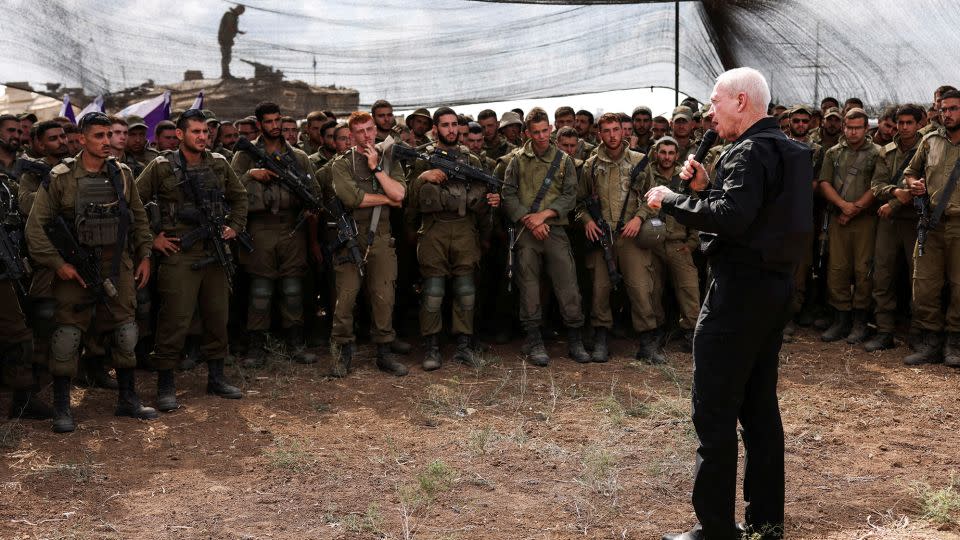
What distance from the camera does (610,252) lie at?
26.0 ft

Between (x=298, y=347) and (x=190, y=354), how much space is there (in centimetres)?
93

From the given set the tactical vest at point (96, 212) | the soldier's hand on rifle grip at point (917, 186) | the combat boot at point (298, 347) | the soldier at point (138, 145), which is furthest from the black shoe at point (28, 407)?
the soldier's hand on rifle grip at point (917, 186)

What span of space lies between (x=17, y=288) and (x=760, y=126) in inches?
216

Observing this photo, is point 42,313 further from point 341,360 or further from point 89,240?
point 341,360

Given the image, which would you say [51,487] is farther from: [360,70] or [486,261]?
[360,70]

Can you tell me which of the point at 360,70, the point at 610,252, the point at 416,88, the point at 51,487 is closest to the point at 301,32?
the point at 360,70

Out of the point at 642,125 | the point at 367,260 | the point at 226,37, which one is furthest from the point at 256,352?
the point at 642,125

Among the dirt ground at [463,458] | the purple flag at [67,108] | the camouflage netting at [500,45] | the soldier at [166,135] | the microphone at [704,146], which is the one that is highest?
the camouflage netting at [500,45]

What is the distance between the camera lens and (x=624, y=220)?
26.0 feet

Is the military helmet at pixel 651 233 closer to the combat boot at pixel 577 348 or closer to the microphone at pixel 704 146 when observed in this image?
the combat boot at pixel 577 348

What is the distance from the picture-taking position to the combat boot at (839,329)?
8.63m

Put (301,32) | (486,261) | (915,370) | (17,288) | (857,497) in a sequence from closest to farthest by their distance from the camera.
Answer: (857,497) < (17,288) < (915,370) < (486,261) < (301,32)

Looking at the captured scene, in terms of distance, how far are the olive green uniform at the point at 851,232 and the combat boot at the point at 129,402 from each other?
6169mm

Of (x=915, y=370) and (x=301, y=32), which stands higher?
(x=301, y=32)
